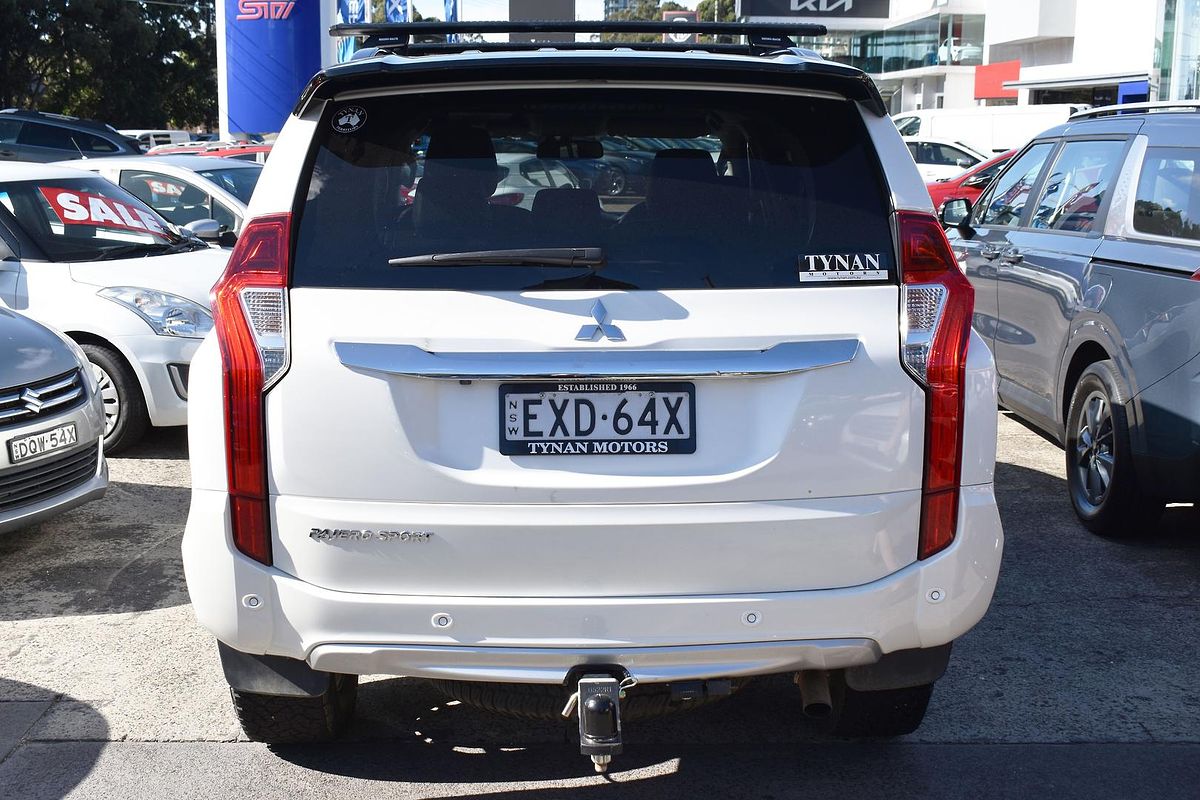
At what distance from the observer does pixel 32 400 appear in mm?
5293

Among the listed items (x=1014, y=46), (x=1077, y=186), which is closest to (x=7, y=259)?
(x=1077, y=186)

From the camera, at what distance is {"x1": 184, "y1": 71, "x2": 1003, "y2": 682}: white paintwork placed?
284cm

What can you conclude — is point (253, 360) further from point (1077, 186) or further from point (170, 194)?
point (170, 194)

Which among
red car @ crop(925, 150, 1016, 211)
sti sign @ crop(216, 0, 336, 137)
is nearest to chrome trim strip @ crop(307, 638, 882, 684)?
sti sign @ crop(216, 0, 336, 137)

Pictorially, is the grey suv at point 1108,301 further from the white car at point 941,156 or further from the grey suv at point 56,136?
the grey suv at point 56,136

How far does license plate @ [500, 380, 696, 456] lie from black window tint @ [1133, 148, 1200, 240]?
329 cm

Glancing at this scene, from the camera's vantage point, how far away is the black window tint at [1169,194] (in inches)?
208

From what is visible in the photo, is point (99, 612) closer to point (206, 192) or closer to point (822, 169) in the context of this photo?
point (822, 169)

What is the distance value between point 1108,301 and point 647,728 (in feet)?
9.95

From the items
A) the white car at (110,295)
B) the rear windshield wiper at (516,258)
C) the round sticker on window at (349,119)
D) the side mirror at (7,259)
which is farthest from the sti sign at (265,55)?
the rear windshield wiper at (516,258)

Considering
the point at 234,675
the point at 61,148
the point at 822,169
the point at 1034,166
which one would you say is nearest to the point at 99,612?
the point at 234,675

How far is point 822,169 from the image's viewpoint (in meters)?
3.04

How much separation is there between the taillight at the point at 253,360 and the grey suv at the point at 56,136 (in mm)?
20836

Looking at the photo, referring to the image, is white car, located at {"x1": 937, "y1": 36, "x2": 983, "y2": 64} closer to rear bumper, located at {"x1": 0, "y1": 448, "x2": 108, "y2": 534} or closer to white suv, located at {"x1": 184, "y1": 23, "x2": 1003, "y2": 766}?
rear bumper, located at {"x1": 0, "y1": 448, "x2": 108, "y2": 534}
